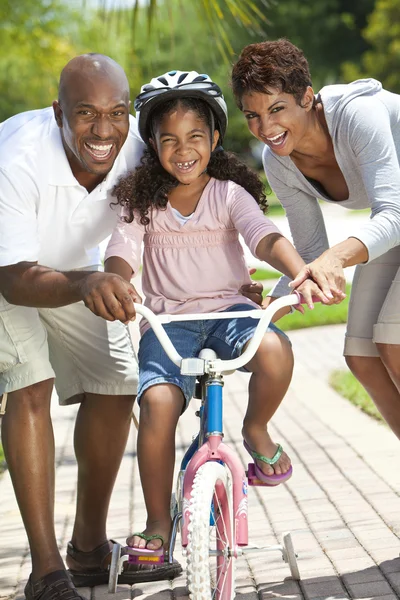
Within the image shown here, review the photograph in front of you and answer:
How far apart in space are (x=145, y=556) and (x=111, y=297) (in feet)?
3.13

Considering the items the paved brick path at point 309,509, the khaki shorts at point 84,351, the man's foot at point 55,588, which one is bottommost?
the paved brick path at point 309,509

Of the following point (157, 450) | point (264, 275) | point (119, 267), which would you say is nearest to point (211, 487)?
point (157, 450)

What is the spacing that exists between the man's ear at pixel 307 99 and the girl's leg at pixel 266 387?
3.05 feet

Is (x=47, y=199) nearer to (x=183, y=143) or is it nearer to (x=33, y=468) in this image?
(x=183, y=143)

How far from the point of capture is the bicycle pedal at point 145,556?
141 inches

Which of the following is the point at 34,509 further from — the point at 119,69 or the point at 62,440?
the point at 62,440

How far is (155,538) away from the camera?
362 cm

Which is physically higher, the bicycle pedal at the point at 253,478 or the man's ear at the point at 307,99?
the man's ear at the point at 307,99

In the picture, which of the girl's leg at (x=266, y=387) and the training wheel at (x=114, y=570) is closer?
the girl's leg at (x=266, y=387)

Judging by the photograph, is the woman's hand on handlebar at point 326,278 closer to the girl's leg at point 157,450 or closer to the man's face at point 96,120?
the girl's leg at point 157,450

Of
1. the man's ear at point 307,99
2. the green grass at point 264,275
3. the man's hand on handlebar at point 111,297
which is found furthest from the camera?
the green grass at point 264,275

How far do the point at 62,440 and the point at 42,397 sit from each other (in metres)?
3.30

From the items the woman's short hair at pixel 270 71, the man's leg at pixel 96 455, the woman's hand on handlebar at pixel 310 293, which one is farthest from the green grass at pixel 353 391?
the woman's hand on handlebar at pixel 310 293

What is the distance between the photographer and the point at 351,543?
449 cm
